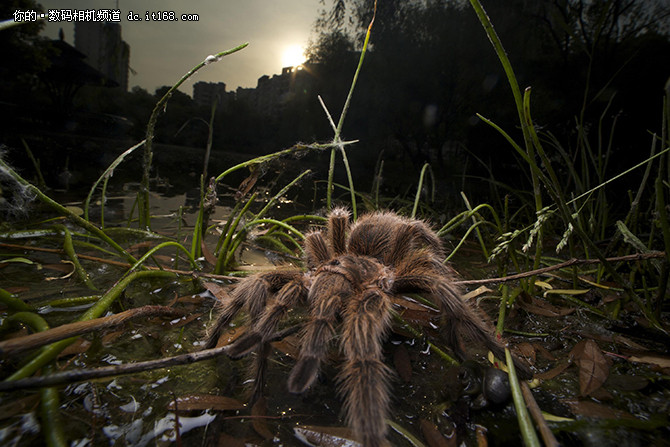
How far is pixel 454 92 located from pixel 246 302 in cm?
632

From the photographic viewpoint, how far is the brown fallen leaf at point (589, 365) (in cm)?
112

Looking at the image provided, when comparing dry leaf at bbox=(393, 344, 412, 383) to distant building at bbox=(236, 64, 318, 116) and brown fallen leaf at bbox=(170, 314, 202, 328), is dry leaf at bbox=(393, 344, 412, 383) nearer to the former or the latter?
brown fallen leaf at bbox=(170, 314, 202, 328)

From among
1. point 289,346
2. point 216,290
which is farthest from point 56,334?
point 216,290

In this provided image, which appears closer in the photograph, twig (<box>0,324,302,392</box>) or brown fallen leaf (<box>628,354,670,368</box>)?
twig (<box>0,324,302,392</box>)

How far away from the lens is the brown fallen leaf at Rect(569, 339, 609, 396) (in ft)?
3.67

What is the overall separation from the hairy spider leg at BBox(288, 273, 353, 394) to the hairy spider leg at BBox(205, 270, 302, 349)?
20 cm

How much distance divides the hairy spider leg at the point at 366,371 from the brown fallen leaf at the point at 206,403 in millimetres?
358

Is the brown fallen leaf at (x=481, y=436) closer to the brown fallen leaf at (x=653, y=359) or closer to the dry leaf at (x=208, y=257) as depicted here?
the brown fallen leaf at (x=653, y=359)

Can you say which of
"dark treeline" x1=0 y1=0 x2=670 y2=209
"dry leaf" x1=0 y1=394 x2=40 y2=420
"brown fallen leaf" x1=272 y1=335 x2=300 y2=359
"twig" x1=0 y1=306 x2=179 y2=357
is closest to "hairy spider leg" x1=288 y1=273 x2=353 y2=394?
"brown fallen leaf" x1=272 y1=335 x2=300 y2=359

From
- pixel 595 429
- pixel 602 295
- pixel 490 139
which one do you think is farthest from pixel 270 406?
pixel 490 139

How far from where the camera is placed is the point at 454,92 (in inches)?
241

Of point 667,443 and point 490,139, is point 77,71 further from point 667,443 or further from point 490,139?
point 667,443

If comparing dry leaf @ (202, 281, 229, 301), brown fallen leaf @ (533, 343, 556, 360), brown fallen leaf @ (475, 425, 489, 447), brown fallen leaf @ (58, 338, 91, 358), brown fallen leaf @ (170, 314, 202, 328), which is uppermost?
brown fallen leaf @ (533, 343, 556, 360)

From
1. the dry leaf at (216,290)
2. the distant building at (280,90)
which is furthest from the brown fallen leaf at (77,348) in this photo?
the distant building at (280,90)
